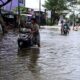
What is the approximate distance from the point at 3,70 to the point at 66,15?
84.2 m

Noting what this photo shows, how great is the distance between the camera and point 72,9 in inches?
3423

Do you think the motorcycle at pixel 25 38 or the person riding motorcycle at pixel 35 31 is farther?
the person riding motorcycle at pixel 35 31

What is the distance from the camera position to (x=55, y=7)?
8638cm

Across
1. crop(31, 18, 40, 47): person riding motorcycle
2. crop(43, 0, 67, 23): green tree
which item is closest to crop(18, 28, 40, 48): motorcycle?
crop(31, 18, 40, 47): person riding motorcycle


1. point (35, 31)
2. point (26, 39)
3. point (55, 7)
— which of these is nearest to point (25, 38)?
point (26, 39)

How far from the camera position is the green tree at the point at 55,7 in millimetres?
86188

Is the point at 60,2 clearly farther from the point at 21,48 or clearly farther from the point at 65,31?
the point at 21,48

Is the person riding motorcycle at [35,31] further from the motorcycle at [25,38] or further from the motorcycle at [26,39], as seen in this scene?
the motorcycle at [25,38]

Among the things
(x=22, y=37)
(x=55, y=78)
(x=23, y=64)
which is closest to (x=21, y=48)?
(x=22, y=37)

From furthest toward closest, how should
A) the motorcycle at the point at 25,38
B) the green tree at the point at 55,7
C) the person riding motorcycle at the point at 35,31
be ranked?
the green tree at the point at 55,7 → the person riding motorcycle at the point at 35,31 → the motorcycle at the point at 25,38

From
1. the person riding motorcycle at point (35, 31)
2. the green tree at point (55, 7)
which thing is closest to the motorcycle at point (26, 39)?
the person riding motorcycle at point (35, 31)

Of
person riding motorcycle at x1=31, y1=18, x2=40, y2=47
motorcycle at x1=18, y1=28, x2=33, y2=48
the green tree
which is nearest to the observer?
motorcycle at x1=18, y1=28, x2=33, y2=48

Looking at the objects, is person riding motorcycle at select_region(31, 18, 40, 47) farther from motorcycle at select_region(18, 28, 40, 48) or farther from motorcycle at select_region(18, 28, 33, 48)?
motorcycle at select_region(18, 28, 33, 48)

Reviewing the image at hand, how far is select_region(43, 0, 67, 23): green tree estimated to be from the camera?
86.2m
